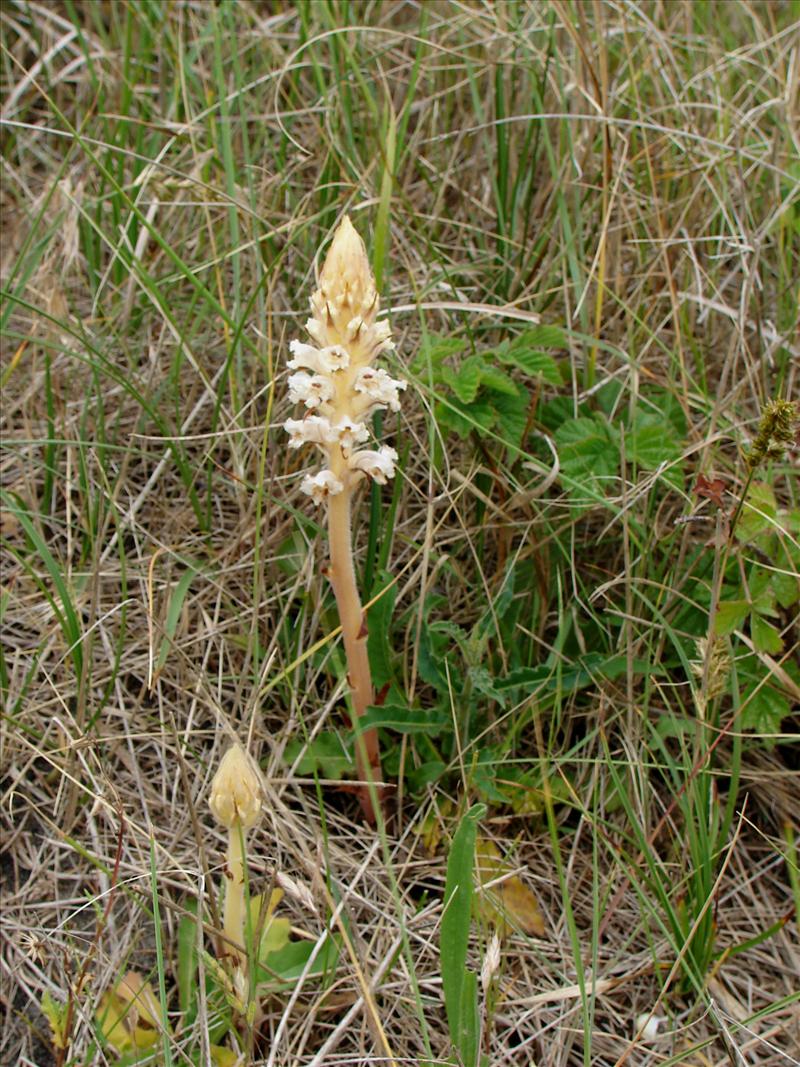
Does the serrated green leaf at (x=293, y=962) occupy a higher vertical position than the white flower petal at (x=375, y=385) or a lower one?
lower

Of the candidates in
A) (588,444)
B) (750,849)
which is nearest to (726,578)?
(588,444)

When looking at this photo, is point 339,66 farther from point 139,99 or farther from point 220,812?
point 220,812

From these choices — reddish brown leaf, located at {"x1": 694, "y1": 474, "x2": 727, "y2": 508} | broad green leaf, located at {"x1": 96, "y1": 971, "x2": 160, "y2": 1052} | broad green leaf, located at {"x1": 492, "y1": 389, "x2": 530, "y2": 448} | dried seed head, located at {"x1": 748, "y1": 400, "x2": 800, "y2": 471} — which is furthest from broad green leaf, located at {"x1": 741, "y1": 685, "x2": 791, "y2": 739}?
broad green leaf, located at {"x1": 96, "y1": 971, "x2": 160, "y2": 1052}

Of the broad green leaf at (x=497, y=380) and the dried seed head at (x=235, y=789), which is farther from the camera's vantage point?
the broad green leaf at (x=497, y=380)

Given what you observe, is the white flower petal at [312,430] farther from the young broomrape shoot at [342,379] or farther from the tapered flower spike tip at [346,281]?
the tapered flower spike tip at [346,281]

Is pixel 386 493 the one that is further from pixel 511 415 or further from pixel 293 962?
pixel 293 962

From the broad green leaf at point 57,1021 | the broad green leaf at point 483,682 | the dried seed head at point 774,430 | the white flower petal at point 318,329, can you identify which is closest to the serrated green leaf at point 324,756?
the broad green leaf at point 483,682
